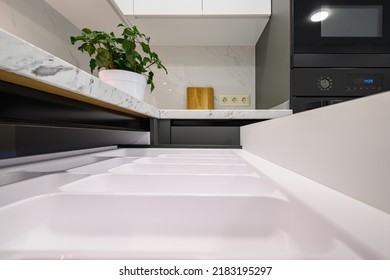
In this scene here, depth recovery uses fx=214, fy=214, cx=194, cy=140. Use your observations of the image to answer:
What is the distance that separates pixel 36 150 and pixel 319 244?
92 centimetres

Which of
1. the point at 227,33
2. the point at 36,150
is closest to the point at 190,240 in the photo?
the point at 36,150

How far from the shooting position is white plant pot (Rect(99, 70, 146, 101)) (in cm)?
93

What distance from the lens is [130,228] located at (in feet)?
1.09

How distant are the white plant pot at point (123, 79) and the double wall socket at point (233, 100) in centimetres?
109

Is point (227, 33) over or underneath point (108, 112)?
over

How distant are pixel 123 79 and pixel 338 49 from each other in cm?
121

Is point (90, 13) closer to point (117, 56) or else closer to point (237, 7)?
point (117, 56)

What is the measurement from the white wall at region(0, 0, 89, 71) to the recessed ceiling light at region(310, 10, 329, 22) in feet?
4.89

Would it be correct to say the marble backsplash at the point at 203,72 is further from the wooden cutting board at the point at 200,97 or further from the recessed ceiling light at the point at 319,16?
the recessed ceiling light at the point at 319,16

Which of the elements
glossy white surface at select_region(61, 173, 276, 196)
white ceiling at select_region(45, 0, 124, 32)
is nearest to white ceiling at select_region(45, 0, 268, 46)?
white ceiling at select_region(45, 0, 124, 32)

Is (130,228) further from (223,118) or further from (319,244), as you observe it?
(223,118)

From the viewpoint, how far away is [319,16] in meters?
1.21

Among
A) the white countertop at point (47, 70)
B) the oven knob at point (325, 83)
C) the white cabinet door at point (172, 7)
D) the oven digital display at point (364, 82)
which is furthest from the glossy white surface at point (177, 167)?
the white cabinet door at point (172, 7)
